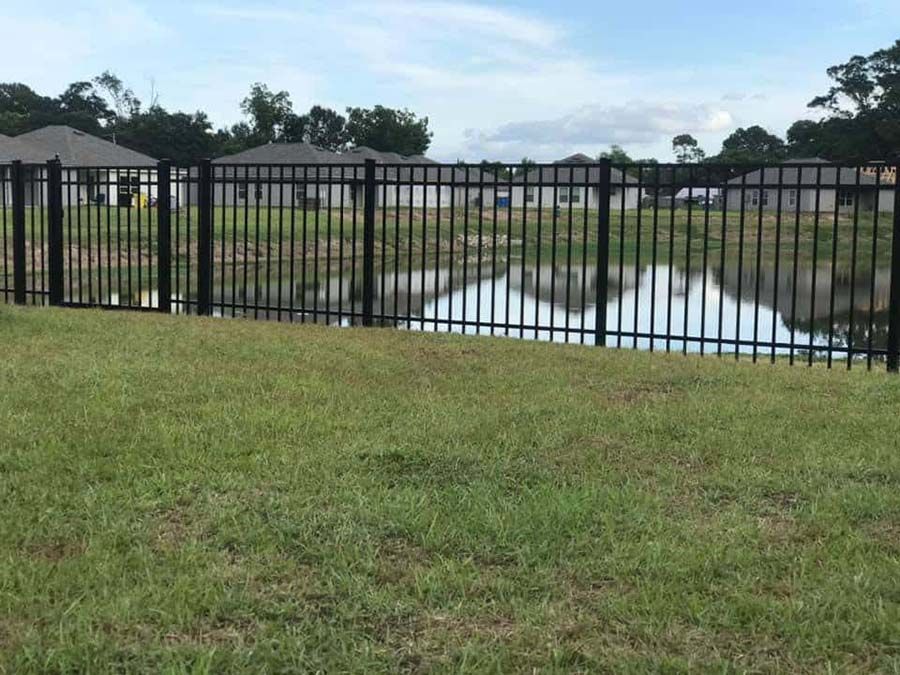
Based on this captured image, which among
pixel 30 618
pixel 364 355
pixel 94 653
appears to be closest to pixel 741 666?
pixel 94 653

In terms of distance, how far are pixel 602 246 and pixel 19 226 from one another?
22.7 ft

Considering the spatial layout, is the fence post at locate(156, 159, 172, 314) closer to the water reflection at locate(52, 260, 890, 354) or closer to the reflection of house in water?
the water reflection at locate(52, 260, 890, 354)

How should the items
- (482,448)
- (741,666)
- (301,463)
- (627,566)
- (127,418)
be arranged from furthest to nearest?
(127,418)
(482,448)
(301,463)
(627,566)
(741,666)

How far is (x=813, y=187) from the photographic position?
7297 mm

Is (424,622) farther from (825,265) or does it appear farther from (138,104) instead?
(138,104)

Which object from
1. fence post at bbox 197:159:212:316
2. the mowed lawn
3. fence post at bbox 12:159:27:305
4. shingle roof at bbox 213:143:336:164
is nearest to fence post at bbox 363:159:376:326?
fence post at bbox 197:159:212:316

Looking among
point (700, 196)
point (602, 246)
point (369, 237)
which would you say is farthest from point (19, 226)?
point (700, 196)

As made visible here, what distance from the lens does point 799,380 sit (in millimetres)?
6402

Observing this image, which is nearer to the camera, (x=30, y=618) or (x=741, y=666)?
(x=741, y=666)

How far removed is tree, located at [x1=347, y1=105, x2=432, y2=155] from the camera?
8481 centimetres

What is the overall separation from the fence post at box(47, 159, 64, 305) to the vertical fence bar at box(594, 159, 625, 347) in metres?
6.21

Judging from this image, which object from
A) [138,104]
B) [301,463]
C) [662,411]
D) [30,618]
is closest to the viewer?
[30,618]

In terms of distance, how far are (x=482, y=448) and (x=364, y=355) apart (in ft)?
8.71

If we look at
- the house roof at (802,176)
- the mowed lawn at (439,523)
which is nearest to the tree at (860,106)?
the house roof at (802,176)
